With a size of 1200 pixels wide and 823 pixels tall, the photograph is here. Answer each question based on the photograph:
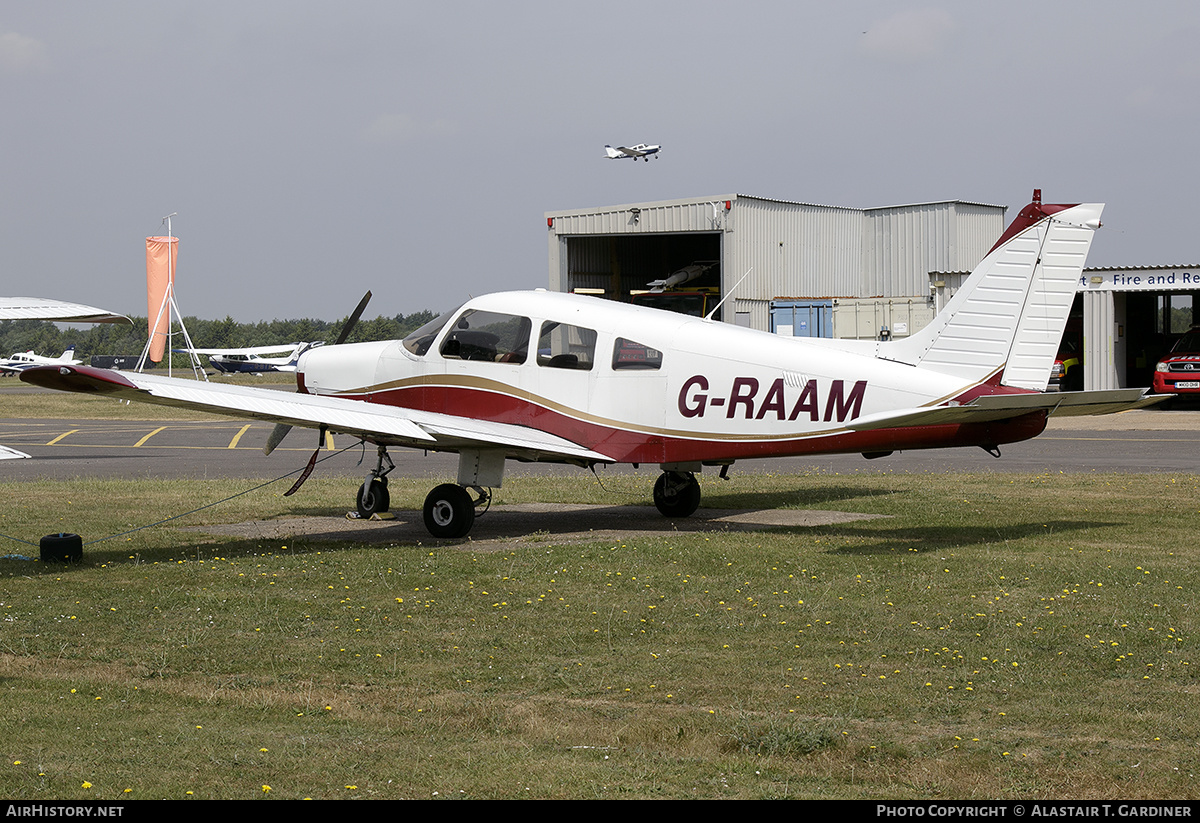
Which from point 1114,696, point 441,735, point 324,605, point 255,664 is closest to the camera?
point 441,735

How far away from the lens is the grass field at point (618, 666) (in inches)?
205

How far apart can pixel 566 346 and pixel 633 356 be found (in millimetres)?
831

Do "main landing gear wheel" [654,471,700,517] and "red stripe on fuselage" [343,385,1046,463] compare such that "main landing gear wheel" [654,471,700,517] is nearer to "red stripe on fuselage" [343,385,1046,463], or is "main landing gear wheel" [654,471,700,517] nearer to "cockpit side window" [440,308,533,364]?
"red stripe on fuselage" [343,385,1046,463]

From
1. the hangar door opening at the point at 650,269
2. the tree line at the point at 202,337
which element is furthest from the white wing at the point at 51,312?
the tree line at the point at 202,337

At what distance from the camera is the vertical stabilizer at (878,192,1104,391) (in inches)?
442

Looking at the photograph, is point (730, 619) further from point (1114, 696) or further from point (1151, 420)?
point (1151, 420)

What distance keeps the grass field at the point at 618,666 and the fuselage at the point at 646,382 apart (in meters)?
1.08

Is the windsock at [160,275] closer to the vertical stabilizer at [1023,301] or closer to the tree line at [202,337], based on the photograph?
the vertical stabilizer at [1023,301]

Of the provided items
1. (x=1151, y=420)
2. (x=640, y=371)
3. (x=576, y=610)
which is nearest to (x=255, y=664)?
(x=576, y=610)

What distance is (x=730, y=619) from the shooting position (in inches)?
331

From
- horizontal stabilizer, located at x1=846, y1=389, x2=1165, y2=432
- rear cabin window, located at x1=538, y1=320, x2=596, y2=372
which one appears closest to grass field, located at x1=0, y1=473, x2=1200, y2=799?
horizontal stabilizer, located at x1=846, y1=389, x2=1165, y2=432

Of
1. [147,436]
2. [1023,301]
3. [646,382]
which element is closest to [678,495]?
[646,382]

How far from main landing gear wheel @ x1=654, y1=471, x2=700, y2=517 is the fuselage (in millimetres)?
1776

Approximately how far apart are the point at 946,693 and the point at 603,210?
35488 millimetres
